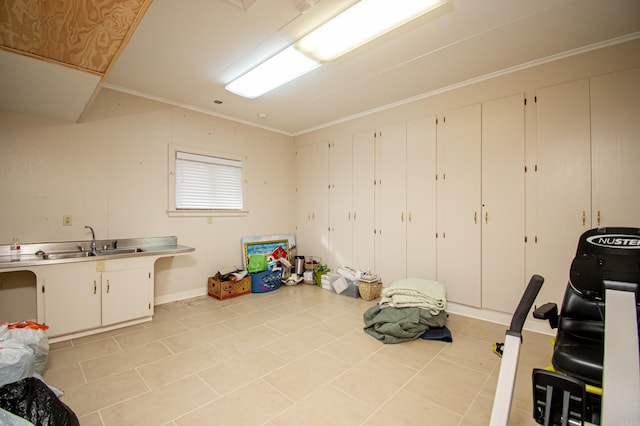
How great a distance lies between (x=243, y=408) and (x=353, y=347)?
1208 mm

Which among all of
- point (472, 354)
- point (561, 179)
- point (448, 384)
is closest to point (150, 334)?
point (448, 384)

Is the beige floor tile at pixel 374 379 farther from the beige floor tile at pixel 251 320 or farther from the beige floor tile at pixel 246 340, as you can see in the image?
the beige floor tile at pixel 251 320

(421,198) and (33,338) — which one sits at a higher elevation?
(421,198)

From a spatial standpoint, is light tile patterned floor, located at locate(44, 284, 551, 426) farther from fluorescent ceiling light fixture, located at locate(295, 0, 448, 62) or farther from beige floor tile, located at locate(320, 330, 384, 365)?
fluorescent ceiling light fixture, located at locate(295, 0, 448, 62)

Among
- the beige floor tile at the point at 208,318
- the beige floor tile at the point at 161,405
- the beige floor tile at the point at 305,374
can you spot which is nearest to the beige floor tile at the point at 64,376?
the beige floor tile at the point at 161,405

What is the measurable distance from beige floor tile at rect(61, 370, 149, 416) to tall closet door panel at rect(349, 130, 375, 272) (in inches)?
129

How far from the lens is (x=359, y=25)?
2.28 meters

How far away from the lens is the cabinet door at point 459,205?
3.47 m

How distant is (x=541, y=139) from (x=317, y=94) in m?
2.71

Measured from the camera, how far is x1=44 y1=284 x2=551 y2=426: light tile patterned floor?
184 cm

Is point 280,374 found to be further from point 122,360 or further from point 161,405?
point 122,360

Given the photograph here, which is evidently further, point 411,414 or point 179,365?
point 179,365

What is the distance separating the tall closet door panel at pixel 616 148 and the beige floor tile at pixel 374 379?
2410 mm

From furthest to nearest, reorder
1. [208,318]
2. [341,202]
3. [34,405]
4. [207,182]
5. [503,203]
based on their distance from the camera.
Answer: [341,202], [207,182], [208,318], [503,203], [34,405]
